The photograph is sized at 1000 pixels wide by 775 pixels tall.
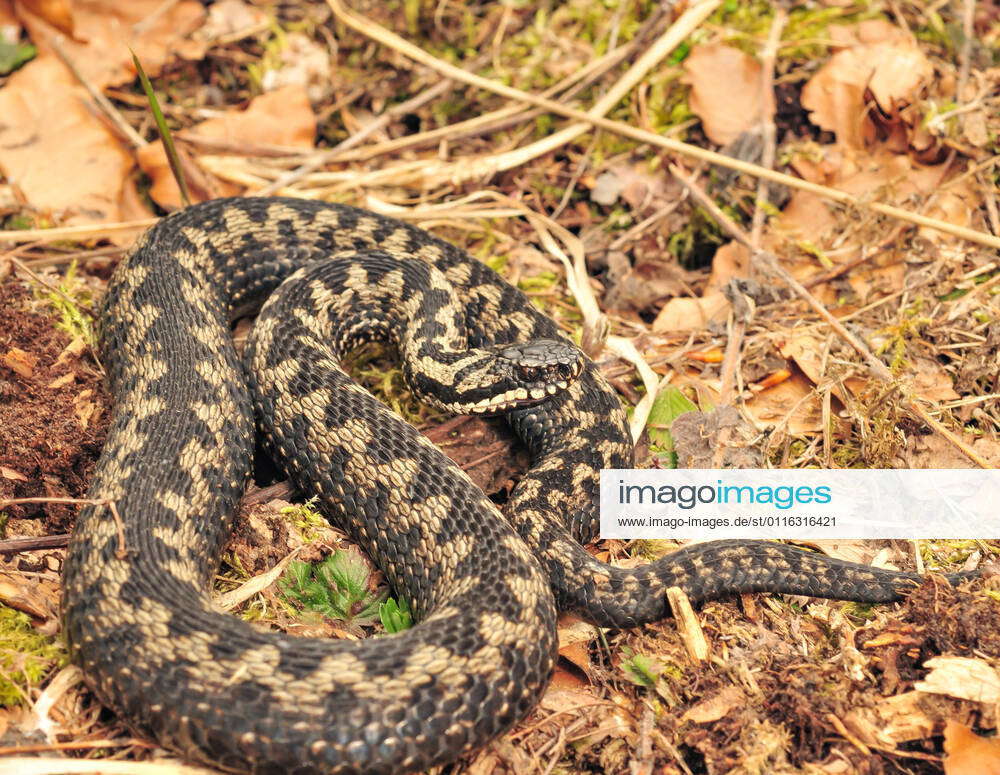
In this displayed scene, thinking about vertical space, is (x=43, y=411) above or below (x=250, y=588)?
above

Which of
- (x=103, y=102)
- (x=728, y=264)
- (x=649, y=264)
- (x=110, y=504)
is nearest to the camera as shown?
(x=110, y=504)

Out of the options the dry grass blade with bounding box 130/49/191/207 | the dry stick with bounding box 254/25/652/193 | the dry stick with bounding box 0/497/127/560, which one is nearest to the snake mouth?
the dry stick with bounding box 0/497/127/560

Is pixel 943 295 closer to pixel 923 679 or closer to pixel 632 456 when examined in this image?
pixel 632 456

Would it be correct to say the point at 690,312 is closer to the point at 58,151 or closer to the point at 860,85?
the point at 860,85

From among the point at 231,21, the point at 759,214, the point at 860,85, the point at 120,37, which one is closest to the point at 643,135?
the point at 759,214

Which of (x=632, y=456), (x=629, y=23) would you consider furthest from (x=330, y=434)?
(x=629, y=23)

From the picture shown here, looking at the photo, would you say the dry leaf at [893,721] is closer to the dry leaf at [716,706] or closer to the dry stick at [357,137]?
the dry leaf at [716,706]
